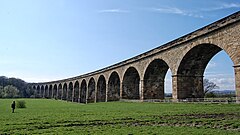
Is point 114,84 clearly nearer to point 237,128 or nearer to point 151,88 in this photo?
point 151,88

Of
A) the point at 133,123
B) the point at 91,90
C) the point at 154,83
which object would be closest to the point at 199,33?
the point at 154,83

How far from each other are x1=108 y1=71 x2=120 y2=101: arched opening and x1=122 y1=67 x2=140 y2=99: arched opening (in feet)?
15.6

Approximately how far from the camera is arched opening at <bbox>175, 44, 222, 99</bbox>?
21556 millimetres

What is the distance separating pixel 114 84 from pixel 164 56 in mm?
17822

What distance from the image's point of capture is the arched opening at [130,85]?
116ft

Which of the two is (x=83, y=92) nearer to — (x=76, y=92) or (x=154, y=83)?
(x=76, y=92)

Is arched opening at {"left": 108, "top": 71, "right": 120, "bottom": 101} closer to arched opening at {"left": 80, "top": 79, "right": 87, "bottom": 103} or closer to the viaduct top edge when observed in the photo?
the viaduct top edge

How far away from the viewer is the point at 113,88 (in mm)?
41156

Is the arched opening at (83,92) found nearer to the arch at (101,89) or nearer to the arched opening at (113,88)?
the arch at (101,89)

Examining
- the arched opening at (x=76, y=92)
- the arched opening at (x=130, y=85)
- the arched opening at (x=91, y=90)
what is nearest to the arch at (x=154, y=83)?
the arched opening at (x=130, y=85)

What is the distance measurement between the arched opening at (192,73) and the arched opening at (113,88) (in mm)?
18122

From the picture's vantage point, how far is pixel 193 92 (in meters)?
23.2

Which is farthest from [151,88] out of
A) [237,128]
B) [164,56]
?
[237,128]

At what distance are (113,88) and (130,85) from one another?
5.99m
